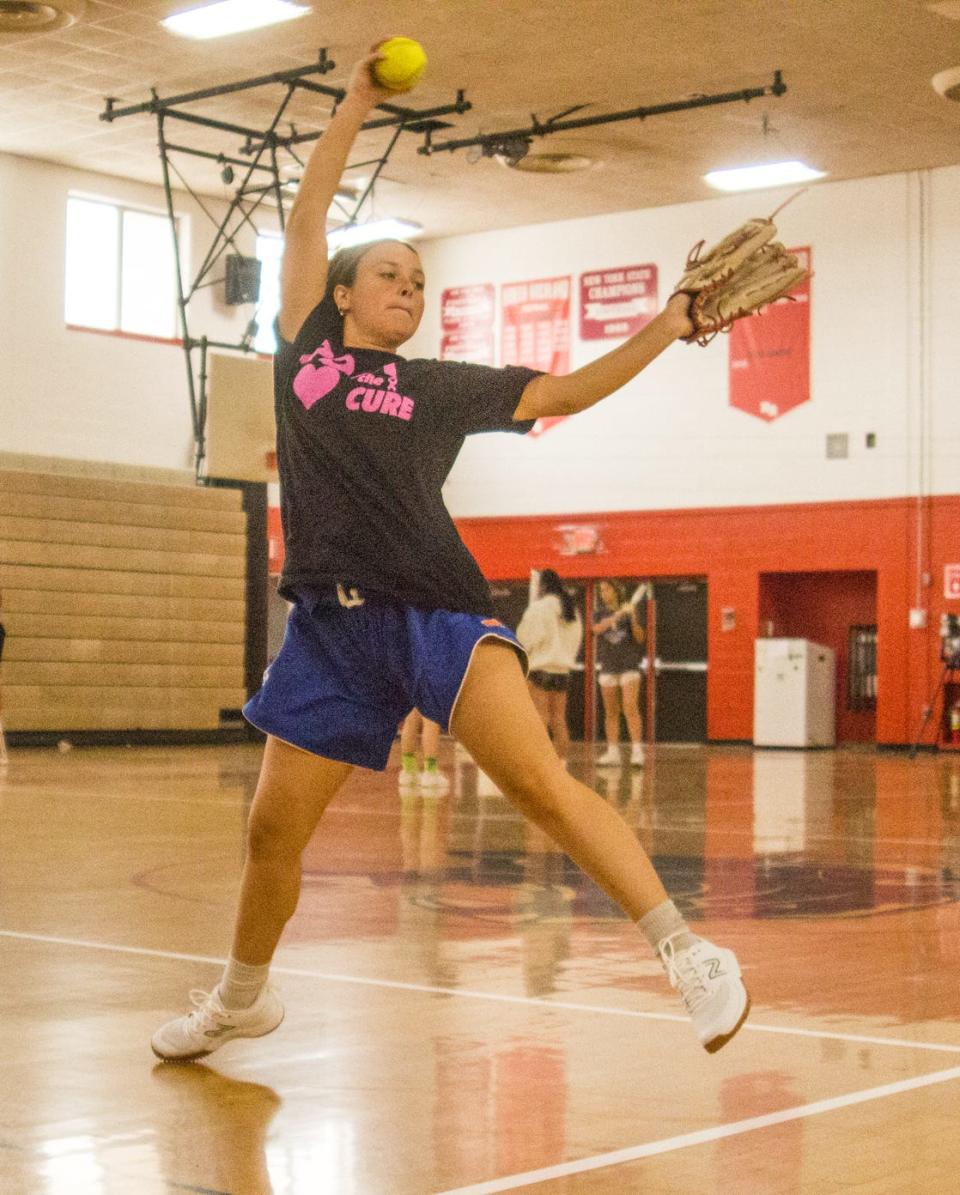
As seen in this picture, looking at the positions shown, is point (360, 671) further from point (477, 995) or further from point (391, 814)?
point (391, 814)

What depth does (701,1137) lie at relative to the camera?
366 centimetres

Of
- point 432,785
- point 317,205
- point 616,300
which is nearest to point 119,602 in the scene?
point 616,300

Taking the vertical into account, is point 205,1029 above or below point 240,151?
below

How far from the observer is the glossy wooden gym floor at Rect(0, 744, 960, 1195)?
346 cm

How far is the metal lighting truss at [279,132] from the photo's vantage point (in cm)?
2039

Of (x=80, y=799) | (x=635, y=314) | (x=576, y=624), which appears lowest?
(x=80, y=799)

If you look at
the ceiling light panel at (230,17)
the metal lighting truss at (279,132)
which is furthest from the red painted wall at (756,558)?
the ceiling light panel at (230,17)

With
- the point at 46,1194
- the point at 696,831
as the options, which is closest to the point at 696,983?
the point at 46,1194

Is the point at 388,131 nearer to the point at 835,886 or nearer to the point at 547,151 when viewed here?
the point at 547,151

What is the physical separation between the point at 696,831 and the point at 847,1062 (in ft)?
22.2

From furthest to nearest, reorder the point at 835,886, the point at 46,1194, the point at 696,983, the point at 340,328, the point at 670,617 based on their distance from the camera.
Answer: the point at 670,617 → the point at 835,886 → the point at 340,328 → the point at 696,983 → the point at 46,1194

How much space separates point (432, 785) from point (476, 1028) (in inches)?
374

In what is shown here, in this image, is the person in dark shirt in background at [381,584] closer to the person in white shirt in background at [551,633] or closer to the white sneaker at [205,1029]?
the white sneaker at [205,1029]

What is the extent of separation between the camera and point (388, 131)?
22.6 meters
